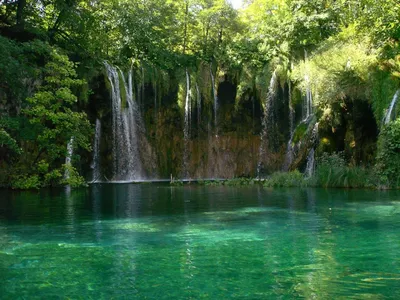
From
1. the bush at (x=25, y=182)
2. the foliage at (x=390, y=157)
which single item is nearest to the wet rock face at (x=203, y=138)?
the bush at (x=25, y=182)

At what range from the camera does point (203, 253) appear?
664cm

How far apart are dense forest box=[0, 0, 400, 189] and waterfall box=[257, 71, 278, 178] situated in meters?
0.09

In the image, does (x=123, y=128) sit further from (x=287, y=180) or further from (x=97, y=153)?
(x=287, y=180)

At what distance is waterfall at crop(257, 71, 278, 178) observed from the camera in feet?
94.5

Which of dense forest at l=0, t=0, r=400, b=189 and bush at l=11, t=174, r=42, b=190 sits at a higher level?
dense forest at l=0, t=0, r=400, b=189

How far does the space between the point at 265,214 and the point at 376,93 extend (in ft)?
36.9

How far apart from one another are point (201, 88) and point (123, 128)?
604cm

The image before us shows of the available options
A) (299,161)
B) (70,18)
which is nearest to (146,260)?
(299,161)

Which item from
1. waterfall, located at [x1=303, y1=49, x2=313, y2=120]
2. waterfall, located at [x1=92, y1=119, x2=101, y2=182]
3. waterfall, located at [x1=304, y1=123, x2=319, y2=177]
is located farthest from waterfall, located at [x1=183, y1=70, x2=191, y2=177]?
waterfall, located at [x1=304, y1=123, x2=319, y2=177]

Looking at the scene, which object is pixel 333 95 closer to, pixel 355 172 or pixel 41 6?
pixel 355 172

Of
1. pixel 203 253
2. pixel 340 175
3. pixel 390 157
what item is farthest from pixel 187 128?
pixel 203 253

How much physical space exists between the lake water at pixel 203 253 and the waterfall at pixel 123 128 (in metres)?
16.7

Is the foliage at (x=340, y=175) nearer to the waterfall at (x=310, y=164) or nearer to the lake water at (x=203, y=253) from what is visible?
the waterfall at (x=310, y=164)

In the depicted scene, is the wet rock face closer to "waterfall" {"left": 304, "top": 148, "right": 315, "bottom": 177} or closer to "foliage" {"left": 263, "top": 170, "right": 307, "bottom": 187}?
"waterfall" {"left": 304, "top": 148, "right": 315, "bottom": 177}
